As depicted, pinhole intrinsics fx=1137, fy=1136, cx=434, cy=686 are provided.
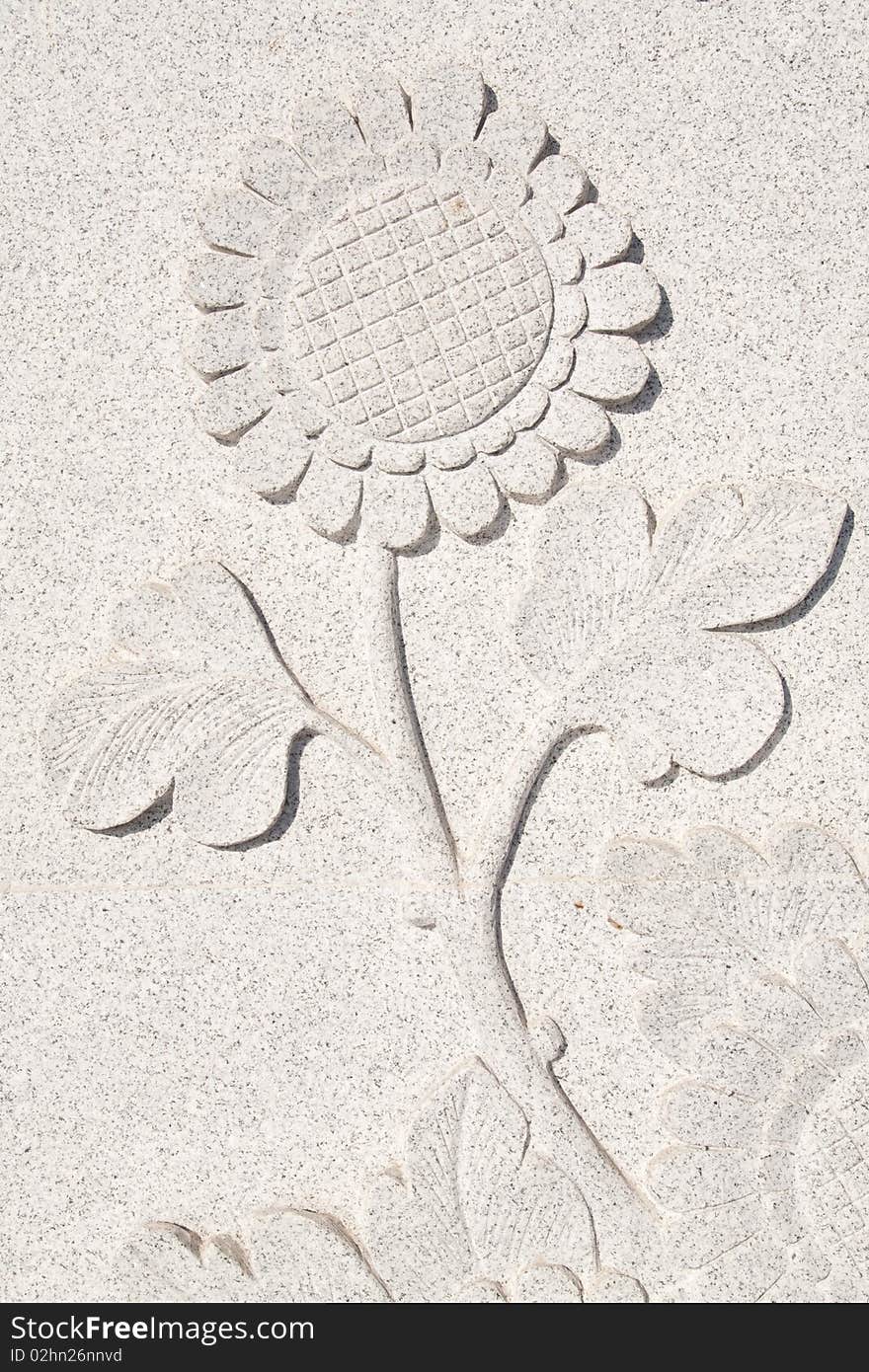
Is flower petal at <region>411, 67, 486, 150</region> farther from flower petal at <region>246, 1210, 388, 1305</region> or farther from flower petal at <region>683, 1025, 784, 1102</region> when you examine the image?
flower petal at <region>246, 1210, 388, 1305</region>

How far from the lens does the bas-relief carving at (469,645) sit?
1.72 meters

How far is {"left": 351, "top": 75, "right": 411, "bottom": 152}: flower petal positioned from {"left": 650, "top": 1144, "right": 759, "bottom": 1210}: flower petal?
5.36 ft

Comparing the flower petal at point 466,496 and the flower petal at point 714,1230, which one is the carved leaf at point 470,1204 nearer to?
the flower petal at point 714,1230

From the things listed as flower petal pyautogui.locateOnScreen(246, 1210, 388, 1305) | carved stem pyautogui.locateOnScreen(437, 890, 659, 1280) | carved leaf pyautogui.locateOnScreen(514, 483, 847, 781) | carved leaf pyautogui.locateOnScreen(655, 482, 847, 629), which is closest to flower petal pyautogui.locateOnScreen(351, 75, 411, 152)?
carved leaf pyautogui.locateOnScreen(514, 483, 847, 781)

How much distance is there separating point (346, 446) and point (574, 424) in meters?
0.35

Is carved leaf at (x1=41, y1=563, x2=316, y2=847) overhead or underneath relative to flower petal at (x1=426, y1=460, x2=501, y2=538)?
underneath

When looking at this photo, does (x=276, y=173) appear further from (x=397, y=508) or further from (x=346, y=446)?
(x=397, y=508)

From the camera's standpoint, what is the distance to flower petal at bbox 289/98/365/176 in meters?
1.81

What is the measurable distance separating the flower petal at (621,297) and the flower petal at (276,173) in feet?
1.58

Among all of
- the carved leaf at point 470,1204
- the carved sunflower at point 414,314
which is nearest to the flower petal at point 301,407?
the carved sunflower at point 414,314

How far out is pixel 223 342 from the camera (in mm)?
1797

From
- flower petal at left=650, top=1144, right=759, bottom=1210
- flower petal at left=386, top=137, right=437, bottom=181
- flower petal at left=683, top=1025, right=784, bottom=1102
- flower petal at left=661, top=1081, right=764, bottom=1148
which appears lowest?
flower petal at left=650, top=1144, right=759, bottom=1210
